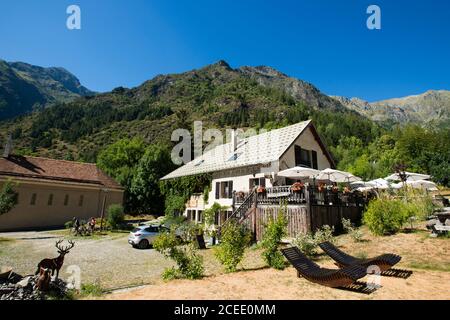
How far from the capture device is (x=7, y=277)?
888 cm

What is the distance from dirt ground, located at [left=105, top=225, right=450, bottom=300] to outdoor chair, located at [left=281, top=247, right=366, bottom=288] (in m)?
0.21

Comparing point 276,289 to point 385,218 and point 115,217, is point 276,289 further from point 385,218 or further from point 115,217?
point 115,217

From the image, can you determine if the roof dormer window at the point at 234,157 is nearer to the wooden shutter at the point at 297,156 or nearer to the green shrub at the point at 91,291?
the wooden shutter at the point at 297,156

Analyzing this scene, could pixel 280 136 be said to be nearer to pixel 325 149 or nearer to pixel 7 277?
pixel 325 149

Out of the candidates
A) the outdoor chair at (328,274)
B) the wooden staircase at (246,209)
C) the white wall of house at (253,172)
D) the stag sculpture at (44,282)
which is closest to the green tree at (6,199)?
the white wall of house at (253,172)

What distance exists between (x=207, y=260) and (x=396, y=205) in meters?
10.6

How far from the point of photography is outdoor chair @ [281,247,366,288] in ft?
23.0

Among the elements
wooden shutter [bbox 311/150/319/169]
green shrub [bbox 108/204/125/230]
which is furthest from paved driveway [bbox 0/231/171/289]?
wooden shutter [bbox 311/150/319/169]

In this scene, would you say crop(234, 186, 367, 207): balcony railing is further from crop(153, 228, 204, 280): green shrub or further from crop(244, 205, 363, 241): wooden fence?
crop(153, 228, 204, 280): green shrub

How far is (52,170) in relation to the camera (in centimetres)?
3353

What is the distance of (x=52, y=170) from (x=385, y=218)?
118 feet
